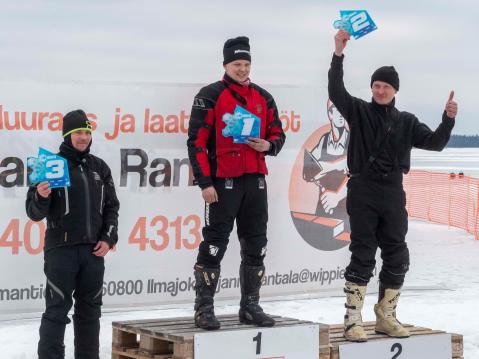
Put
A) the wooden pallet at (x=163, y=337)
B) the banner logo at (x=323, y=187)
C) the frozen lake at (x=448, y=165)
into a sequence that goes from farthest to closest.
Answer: the frozen lake at (x=448, y=165) → the banner logo at (x=323, y=187) → the wooden pallet at (x=163, y=337)

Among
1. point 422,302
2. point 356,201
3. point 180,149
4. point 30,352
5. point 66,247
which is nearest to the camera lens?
point 66,247

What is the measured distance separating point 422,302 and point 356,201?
4.17 m

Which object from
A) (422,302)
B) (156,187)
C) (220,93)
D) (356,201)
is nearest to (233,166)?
(220,93)

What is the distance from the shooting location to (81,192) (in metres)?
6.04

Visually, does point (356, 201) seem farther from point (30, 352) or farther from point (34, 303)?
point (34, 303)

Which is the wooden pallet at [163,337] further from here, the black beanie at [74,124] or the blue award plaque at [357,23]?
the blue award plaque at [357,23]

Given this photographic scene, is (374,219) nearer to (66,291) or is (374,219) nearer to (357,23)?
(357,23)

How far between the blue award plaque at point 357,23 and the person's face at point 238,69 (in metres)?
0.68

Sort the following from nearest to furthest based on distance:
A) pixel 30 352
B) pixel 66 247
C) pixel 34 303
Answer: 1. pixel 66 247
2. pixel 30 352
3. pixel 34 303

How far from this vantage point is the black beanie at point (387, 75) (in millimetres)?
6582

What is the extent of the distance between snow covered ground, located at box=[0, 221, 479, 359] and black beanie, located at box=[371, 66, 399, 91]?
99.8 inches

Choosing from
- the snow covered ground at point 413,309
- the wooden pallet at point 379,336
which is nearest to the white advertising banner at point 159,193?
the snow covered ground at point 413,309

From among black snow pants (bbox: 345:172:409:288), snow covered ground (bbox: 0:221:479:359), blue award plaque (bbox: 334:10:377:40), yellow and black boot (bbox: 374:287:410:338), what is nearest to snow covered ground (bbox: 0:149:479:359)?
snow covered ground (bbox: 0:221:479:359)

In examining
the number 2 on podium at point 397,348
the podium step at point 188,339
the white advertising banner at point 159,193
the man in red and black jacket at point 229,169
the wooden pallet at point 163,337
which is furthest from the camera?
the white advertising banner at point 159,193
